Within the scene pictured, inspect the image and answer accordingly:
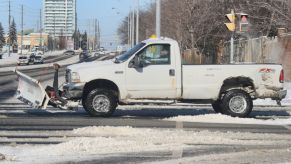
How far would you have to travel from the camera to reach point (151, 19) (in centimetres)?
7375

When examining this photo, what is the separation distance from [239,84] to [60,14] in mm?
156850

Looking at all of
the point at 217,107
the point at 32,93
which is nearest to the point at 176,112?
the point at 217,107

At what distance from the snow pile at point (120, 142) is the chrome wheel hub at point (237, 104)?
3339mm

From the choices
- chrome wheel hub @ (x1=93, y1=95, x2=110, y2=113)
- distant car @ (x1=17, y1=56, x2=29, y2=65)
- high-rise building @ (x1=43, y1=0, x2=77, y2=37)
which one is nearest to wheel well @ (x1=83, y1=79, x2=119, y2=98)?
chrome wheel hub @ (x1=93, y1=95, x2=110, y2=113)

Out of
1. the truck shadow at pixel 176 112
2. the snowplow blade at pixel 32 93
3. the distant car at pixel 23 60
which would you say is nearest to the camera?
the snowplow blade at pixel 32 93

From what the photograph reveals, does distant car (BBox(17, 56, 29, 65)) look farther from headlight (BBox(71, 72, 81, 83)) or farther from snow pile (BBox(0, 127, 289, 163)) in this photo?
snow pile (BBox(0, 127, 289, 163))

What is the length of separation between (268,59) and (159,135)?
2096cm

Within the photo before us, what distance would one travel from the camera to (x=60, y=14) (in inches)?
6624

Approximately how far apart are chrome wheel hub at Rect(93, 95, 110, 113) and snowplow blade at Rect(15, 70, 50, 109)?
48.1 inches

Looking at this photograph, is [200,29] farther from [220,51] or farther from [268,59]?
[268,59]

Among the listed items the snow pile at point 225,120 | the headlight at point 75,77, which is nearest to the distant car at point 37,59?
the headlight at point 75,77

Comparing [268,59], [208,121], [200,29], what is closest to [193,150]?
[208,121]

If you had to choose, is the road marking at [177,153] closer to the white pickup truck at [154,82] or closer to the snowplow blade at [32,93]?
the white pickup truck at [154,82]

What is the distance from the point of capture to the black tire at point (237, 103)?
49.1ft
